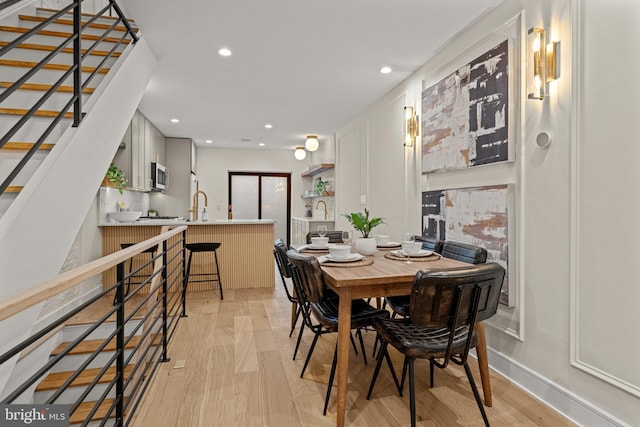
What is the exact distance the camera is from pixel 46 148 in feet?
5.42

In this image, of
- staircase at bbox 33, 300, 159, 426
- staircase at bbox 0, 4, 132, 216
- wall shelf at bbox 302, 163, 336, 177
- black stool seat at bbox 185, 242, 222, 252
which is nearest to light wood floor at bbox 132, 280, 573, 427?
staircase at bbox 33, 300, 159, 426

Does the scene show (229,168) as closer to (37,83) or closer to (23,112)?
(37,83)

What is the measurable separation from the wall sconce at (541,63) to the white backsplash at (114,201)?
4.27 meters

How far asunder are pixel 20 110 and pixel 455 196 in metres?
3.00

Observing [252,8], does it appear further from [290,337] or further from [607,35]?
[290,337]

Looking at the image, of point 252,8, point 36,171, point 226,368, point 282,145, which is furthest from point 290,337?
point 282,145

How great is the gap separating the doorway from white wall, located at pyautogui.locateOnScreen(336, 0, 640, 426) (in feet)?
20.7

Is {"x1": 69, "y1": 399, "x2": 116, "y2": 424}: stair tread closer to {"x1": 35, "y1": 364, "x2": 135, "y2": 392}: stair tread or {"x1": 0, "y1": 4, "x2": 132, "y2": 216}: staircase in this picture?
{"x1": 35, "y1": 364, "x2": 135, "y2": 392}: stair tread

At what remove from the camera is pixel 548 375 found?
2.01 meters

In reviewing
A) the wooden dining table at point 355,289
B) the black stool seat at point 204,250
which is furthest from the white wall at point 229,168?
the wooden dining table at point 355,289

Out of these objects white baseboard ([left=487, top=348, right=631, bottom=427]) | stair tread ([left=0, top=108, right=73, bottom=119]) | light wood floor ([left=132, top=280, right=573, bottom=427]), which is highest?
stair tread ([left=0, top=108, right=73, bottom=119])

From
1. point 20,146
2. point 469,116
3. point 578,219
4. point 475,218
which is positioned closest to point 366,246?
point 475,218

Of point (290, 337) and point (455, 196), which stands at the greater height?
point (455, 196)

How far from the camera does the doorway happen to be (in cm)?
829
